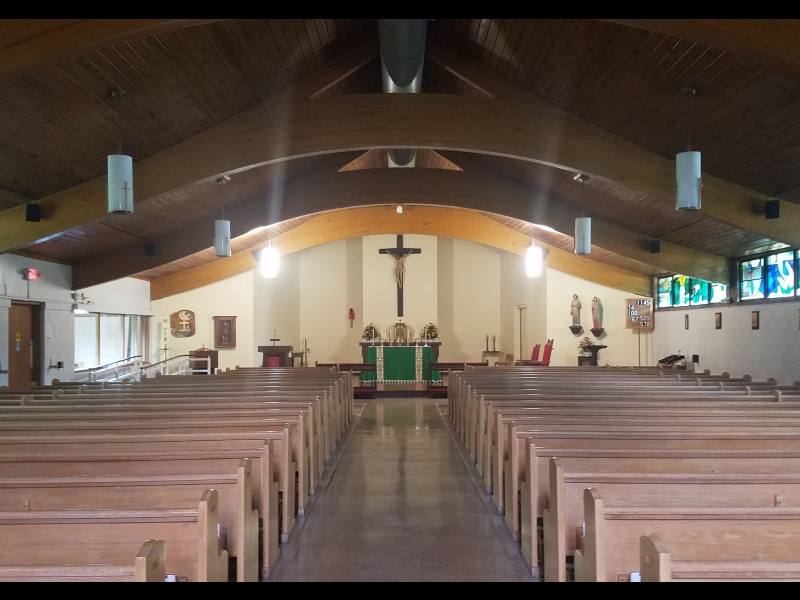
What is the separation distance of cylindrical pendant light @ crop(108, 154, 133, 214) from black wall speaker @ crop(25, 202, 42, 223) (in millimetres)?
2284

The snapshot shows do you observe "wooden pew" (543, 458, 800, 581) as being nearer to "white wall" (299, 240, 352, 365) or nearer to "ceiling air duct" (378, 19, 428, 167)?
"ceiling air duct" (378, 19, 428, 167)

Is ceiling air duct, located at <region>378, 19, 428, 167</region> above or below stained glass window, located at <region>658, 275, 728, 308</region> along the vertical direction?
above

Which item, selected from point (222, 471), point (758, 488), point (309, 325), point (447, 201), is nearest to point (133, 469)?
point (222, 471)

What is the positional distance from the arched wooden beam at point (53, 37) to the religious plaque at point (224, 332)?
33.9 feet

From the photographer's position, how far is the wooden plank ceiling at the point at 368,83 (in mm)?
4906

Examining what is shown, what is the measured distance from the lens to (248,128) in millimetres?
6691

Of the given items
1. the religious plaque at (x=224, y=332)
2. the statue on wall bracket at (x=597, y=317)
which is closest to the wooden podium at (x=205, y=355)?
the religious plaque at (x=224, y=332)

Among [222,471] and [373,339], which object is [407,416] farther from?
[222,471]

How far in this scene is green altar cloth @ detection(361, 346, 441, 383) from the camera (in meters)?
12.9

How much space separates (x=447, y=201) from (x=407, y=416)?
3414 millimetres

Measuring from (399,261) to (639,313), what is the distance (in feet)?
19.7

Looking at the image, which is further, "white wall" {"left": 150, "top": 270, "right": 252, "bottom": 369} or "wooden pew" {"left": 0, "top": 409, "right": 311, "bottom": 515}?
"white wall" {"left": 150, "top": 270, "right": 252, "bottom": 369}

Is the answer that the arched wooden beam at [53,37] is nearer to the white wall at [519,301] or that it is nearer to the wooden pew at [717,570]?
the wooden pew at [717,570]

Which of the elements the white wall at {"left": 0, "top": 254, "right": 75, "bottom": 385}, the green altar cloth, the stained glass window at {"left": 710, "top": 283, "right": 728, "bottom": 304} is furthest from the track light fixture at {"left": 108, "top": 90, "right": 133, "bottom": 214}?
the stained glass window at {"left": 710, "top": 283, "right": 728, "bottom": 304}
